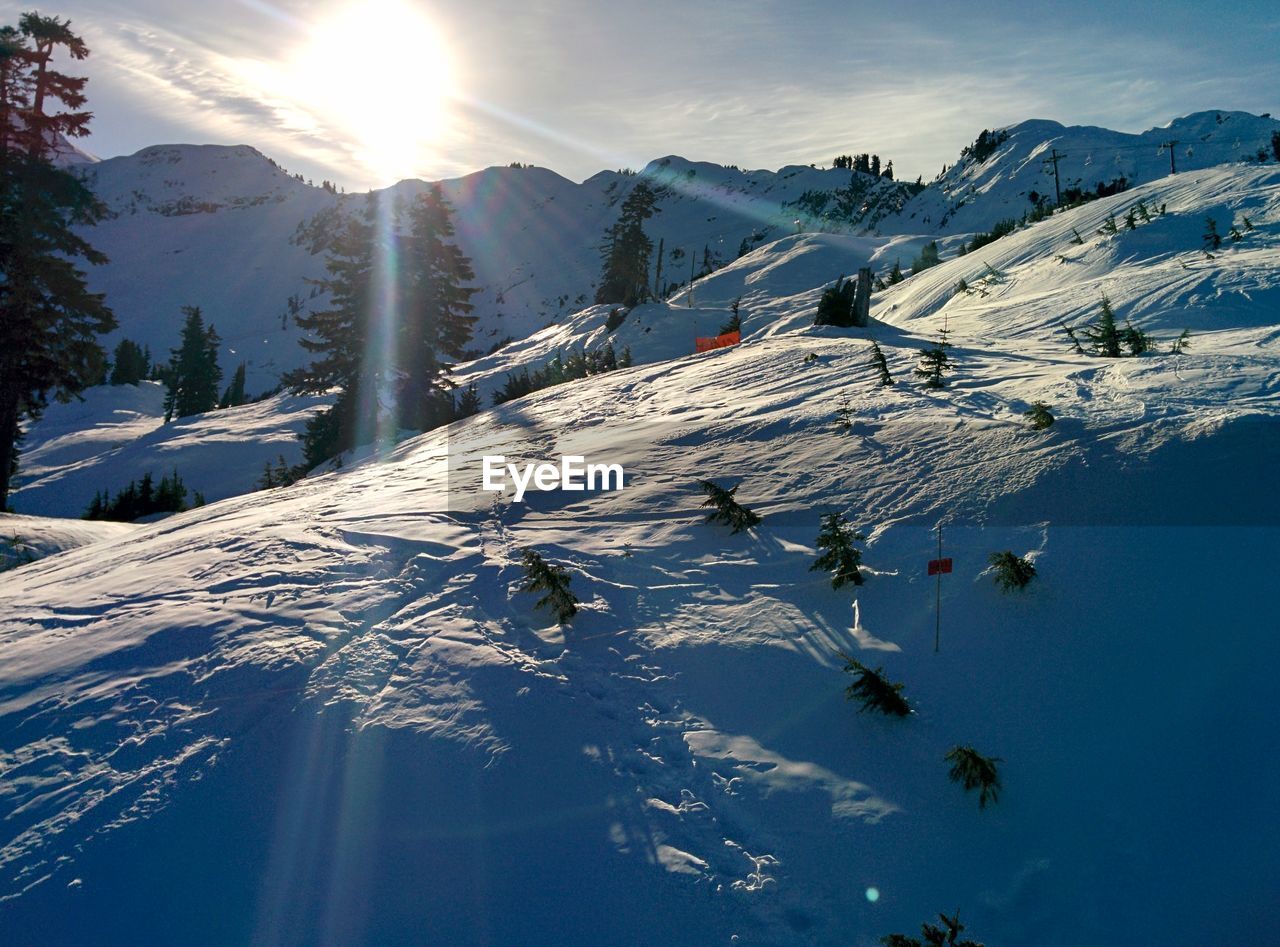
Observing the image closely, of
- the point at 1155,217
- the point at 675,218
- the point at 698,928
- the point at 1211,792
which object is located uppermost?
the point at 675,218

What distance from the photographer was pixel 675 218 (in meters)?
131

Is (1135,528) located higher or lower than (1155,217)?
lower

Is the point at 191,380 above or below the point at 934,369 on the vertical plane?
above

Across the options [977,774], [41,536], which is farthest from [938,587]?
[41,536]

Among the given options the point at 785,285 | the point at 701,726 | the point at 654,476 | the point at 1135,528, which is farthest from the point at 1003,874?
the point at 785,285

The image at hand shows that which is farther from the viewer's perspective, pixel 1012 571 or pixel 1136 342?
pixel 1136 342

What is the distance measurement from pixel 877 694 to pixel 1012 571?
5.64ft

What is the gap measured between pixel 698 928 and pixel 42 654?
21.4 feet

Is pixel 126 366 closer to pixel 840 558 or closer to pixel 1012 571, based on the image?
pixel 840 558

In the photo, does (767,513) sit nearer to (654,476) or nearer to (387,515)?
(654,476)

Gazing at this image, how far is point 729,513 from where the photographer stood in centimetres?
770

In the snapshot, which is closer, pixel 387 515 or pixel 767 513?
pixel 767 513

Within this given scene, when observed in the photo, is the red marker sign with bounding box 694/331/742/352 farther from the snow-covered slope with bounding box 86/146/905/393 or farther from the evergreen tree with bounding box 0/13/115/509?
the snow-covered slope with bounding box 86/146/905/393

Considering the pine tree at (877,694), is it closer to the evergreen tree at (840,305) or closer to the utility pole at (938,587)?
the utility pole at (938,587)
